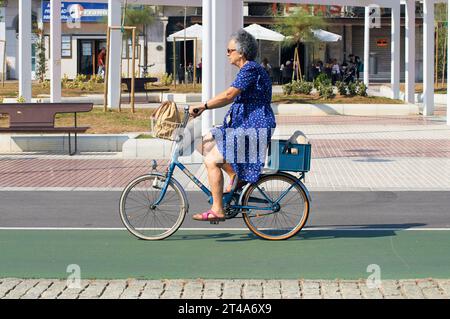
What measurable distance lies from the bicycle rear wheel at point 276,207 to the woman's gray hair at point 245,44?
1076 millimetres

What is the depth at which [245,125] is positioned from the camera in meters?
9.05

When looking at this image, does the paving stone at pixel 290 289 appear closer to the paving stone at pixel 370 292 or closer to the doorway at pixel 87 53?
the paving stone at pixel 370 292

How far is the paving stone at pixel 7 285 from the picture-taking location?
714 cm

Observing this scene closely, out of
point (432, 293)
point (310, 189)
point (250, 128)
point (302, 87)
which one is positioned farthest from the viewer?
point (302, 87)

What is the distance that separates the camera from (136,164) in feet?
53.7

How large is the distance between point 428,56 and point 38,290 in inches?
871

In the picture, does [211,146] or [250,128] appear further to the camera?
[211,146]

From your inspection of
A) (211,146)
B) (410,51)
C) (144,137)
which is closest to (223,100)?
(211,146)

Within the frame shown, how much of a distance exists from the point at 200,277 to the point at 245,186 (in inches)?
63.5

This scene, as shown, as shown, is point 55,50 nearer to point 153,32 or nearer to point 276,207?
point 276,207

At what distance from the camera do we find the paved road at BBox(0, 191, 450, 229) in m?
10.7

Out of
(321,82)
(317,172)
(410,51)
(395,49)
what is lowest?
(317,172)

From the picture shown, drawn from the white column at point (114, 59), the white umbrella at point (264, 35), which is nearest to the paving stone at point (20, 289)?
the white column at point (114, 59)
